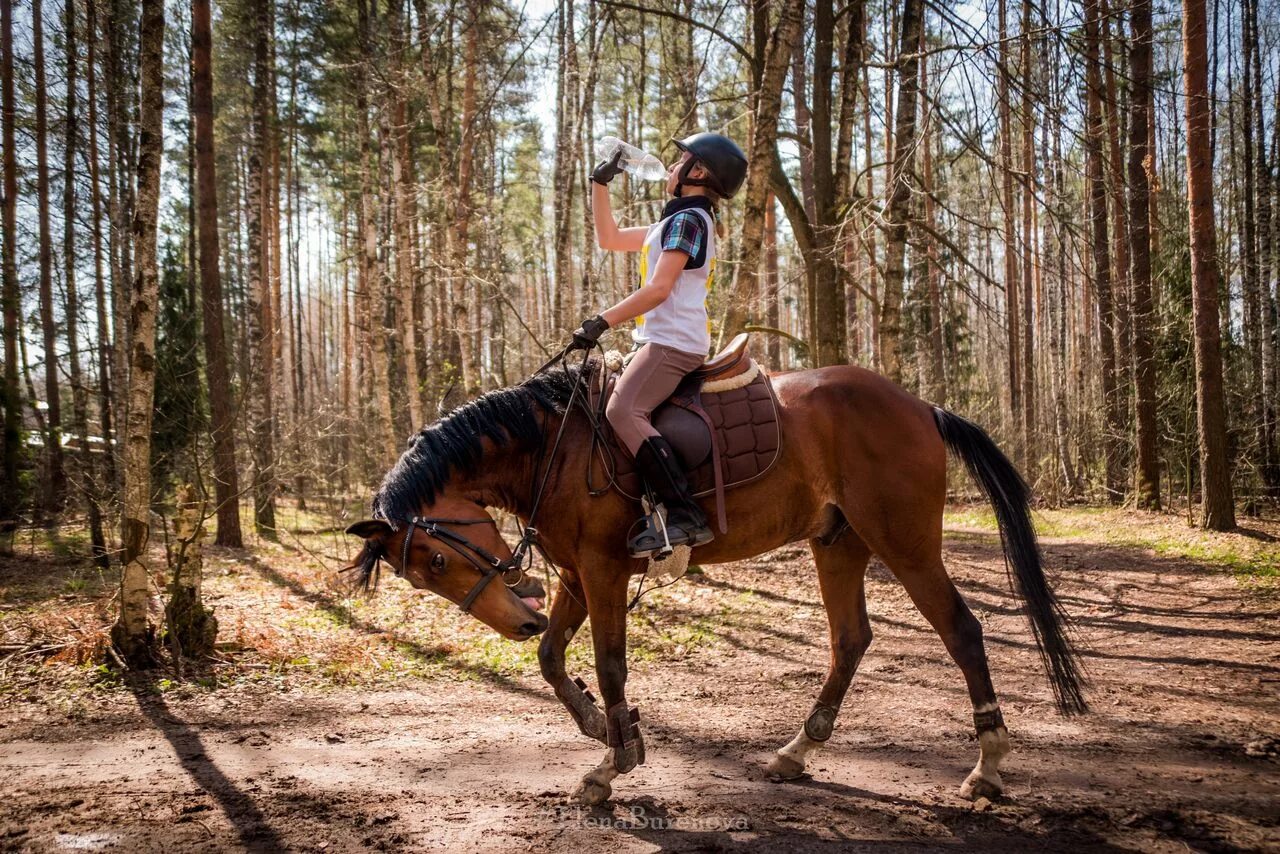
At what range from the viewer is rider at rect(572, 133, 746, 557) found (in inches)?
151

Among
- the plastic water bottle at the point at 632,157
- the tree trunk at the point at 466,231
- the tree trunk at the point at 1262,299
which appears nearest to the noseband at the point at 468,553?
the plastic water bottle at the point at 632,157

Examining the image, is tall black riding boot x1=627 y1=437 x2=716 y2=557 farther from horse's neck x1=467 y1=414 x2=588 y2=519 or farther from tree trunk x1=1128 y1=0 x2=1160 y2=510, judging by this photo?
tree trunk x1=1128 y1=0 x2=1160 y2=510

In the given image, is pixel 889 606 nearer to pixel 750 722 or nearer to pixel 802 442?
pixel 750 722

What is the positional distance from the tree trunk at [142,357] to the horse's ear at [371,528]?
3.38 metres

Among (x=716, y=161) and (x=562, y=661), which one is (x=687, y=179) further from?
(x=562, y=661)

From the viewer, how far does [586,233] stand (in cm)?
1672

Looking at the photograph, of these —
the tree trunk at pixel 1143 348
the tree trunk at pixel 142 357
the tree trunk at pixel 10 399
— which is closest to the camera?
the tree trunk at pixel 142 357

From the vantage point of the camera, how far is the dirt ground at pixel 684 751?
3.49 m

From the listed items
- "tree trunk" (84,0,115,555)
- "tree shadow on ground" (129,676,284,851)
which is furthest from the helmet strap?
"tree trunk" (84,0,115,555)

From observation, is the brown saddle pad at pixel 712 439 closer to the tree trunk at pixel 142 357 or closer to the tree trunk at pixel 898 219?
the tree trunk at pixel 142 357

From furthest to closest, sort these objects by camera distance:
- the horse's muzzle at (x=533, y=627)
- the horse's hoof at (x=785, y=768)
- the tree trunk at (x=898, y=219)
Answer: the tree trunk at (x=898, y=219) → the horse's hoof at (x=785, y=768) → the horse's muzzle at (x=533, y=627)

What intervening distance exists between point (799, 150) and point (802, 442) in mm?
14051

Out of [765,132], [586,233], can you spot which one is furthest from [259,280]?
[765,132]

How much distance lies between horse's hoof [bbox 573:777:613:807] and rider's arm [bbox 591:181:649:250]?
2822mm
